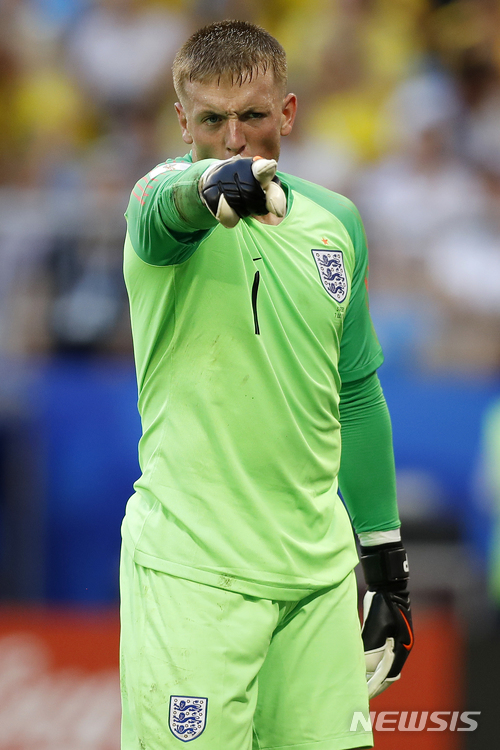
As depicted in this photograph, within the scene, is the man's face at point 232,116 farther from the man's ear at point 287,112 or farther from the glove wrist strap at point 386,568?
the glove wrist strap at point 386,568

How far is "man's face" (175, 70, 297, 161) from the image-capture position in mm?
2439

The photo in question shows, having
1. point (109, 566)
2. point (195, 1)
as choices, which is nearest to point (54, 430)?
point (109, 566)

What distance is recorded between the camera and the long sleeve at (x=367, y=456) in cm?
289

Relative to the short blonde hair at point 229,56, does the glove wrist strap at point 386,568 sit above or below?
below

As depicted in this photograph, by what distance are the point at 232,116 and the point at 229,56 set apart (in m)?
0.14

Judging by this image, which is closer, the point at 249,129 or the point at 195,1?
the point at 249,129

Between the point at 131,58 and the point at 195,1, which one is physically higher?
the point at 195,1

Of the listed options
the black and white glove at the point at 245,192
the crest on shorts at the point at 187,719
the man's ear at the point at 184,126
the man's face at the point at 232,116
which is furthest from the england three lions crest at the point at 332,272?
the crest on shorts at the point at 187,719

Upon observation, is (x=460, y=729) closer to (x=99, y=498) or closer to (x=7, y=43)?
(x=99, y=498)

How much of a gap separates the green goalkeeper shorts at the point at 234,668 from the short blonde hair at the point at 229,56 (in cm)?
118

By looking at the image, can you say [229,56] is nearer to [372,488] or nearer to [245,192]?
[245,192]

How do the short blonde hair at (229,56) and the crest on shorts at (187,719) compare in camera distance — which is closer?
the crest on shorts at (187,719)

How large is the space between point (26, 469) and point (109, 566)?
2.33 feet

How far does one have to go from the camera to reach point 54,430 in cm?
566
